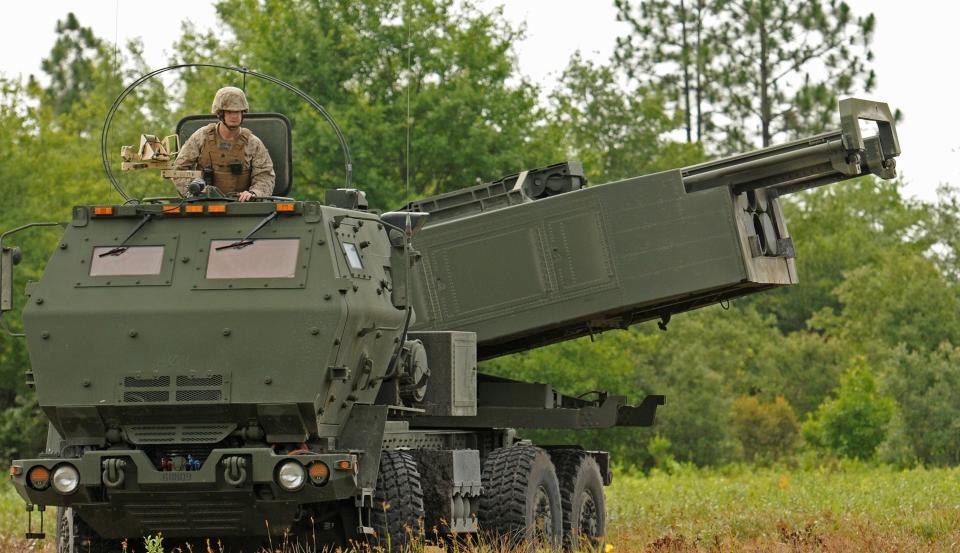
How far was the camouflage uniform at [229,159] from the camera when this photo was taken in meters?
14.3

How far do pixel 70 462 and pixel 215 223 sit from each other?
1.82 m

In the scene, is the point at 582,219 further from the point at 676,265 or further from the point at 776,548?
the point at 776,548

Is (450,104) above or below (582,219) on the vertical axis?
above

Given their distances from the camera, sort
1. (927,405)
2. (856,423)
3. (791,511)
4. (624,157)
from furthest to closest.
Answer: (624,157), (856,423), (927,405), (791,511)

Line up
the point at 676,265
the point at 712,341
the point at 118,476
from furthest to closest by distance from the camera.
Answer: the point at 712,341, the point at 676,265, the point at 118,476

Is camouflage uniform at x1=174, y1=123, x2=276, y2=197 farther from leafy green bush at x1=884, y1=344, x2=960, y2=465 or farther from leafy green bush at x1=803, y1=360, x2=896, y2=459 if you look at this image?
leafy green bush at x1=803, y1=360, x2=896, y2=459

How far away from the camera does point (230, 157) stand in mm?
14305

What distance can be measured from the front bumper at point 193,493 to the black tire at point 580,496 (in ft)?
12.3

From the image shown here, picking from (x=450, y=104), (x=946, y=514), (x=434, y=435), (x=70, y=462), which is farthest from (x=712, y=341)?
(x=70, y=462)

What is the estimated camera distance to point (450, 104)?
3572 centimetres

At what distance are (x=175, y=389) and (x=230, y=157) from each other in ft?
8.30

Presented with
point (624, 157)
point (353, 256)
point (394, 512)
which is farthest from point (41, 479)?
point (624, 157)

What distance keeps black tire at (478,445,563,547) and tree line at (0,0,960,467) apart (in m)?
14.9

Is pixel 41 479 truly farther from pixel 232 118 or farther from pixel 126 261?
pixel 232 118
